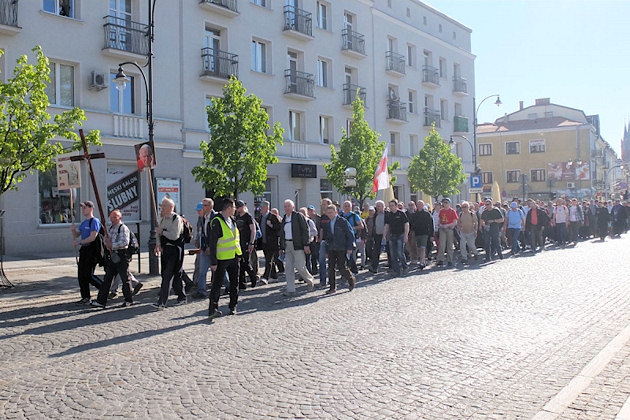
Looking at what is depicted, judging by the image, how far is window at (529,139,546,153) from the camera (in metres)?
67.7

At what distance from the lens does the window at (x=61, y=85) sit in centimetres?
1938

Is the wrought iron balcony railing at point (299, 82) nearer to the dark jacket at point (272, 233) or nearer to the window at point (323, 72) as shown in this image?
the window at point (323, 72)

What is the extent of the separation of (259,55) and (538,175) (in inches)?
1975

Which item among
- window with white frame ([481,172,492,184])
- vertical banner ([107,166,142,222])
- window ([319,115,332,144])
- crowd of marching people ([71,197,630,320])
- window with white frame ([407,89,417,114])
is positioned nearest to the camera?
crowd of marching people ([71,197,630,320])

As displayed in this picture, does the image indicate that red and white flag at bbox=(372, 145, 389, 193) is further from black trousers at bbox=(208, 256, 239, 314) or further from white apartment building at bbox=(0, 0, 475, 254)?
black trousers at bbox=(208, 256, 239, 314)

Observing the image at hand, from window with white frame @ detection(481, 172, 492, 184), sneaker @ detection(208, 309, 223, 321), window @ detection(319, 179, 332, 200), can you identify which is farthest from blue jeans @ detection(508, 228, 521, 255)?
window with white frame @ detection(481, 172, 492, 184)

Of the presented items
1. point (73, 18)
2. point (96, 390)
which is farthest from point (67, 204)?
point (96, 390)

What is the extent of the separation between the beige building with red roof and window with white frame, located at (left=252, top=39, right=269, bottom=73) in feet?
143

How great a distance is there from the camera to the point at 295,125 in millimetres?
29125

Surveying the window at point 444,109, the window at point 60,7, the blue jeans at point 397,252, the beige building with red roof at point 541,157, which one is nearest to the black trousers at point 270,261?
the blue jeans at point 397,252

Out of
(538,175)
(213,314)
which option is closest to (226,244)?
(213,314)

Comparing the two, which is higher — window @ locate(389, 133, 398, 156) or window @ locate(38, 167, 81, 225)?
window @ locate(389, 133, 398, 156)

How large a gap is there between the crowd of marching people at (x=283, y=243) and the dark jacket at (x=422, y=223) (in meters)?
0.03

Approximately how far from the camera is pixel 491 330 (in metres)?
7.21
